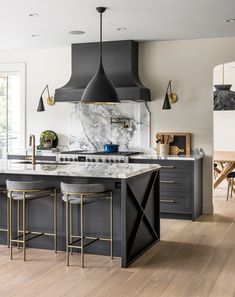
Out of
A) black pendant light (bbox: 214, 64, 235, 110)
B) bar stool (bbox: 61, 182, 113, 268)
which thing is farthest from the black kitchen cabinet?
bar stool (bbox: 61, 182, 113, 268)

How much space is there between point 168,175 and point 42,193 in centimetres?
251

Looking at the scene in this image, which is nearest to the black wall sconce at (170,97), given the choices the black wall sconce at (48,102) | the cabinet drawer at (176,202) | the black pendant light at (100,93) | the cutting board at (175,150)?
the cutting board at (175,150)

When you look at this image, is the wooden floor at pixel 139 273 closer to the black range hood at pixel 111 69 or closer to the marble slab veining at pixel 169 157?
the marble slab veining at pixel 169 157

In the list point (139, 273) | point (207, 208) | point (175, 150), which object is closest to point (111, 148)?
point (175, 150)

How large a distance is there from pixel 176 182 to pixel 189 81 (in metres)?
1.57

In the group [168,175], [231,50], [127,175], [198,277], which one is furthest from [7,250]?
[231,50]

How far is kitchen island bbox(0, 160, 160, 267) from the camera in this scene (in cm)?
469

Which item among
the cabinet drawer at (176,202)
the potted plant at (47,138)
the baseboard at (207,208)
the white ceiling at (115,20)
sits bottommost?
the baseboard at (207,208)

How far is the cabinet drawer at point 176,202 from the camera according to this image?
6.87 m

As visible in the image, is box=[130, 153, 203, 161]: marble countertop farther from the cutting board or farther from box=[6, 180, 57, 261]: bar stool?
box=[6, 180, 57, 261]: bar stool

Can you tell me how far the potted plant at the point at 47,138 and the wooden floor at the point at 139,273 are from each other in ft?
9.80

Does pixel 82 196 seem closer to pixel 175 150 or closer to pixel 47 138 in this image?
pixel 175 150

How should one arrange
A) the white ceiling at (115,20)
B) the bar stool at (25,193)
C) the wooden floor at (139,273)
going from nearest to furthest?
1. the wooden floor at (139,273)
2. the bar stool at (25,193)
3. the white ceiling at (115,20)

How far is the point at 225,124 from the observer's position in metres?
10.0
